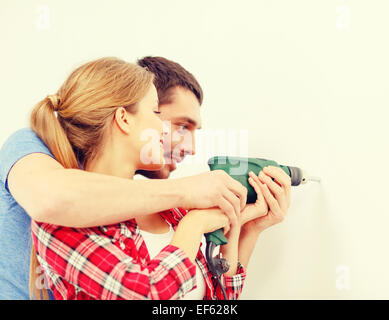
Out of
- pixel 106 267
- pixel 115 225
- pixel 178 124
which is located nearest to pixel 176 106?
pixel 178 124

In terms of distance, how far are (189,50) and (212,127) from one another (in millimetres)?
286

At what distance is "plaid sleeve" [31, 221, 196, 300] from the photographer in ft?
2.31

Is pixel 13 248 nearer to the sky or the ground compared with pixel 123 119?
nearer to the ground

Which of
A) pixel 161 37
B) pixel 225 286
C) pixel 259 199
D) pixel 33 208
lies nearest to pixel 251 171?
pixel 259 199

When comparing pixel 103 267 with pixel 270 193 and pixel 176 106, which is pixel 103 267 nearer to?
pixel 270 193

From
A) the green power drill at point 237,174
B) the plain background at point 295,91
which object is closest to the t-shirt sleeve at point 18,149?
the plain background at point 295,91

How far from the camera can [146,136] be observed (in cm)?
91

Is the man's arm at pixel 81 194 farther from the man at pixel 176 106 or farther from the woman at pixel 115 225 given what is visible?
the man at pixel 176 106

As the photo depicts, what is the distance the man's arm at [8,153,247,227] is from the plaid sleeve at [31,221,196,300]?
0.04 meters

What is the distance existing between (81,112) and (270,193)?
0.50 m

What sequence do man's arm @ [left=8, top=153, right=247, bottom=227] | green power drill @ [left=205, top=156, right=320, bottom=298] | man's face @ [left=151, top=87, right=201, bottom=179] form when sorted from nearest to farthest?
man's arm @ [left=8, top=153, right=247, bottom=227] → green power drill @ [left=205, top=156, right=320, bottom=298] → man's face @ [left=151, top=87, right=201, bottom=179]

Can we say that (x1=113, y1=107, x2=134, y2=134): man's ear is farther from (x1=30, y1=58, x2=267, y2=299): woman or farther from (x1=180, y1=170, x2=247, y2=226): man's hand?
(x1=180, y1=170, x2=247, y2=226): man's hand

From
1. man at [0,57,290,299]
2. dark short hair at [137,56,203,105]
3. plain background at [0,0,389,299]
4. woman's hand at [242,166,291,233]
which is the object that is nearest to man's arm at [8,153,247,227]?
man at [0,57,290,299]
